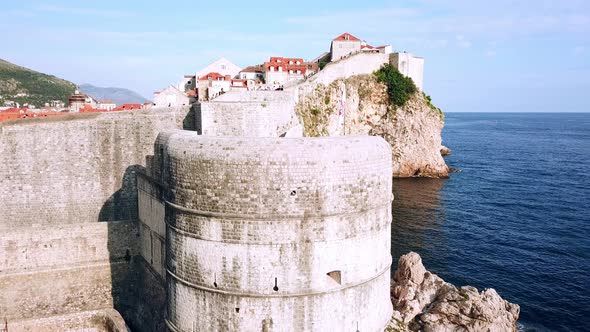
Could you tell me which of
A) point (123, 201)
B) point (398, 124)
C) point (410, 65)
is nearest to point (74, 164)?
point (123, 201)

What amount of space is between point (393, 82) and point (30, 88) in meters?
79.4

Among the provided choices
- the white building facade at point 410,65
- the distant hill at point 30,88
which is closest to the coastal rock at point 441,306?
the white building facade at point 410,65

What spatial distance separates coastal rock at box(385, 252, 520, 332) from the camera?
20.8 m

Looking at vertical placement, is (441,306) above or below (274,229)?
below

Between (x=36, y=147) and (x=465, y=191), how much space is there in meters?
45.9

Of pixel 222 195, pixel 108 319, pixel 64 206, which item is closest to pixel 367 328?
pixel 222 195

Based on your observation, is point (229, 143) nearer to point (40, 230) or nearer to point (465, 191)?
point (40, 230)

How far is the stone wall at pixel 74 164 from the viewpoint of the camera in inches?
861

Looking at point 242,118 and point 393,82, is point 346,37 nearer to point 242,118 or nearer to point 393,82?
point 393,82

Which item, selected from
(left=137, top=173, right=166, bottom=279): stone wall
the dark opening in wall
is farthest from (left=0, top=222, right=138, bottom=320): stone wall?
the dark opening in wall

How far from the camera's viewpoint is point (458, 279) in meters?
29.1

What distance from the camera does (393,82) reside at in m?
62.3

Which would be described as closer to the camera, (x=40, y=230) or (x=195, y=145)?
(x=195, y=145)

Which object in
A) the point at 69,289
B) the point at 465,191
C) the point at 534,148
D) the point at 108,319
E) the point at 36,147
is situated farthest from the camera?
the point at 534,148
